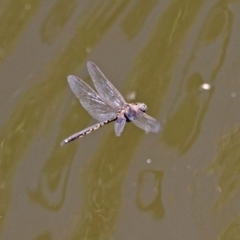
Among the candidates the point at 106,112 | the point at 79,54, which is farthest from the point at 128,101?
the point at 79,54

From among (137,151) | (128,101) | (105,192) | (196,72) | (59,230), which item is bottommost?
(59,230)

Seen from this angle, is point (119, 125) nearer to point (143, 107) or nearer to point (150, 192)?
point (143, 107)

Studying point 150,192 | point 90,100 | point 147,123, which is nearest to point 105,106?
point 90,100

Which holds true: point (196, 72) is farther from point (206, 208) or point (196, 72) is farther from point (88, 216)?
point (88, 216)

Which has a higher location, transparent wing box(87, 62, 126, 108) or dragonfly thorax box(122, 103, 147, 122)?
transparent wing box(87, 62, 126, 108)

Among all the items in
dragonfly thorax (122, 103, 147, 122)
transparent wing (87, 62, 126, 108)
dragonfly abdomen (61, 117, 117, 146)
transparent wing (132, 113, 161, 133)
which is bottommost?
dragonfly abdomen (61, 117, 117, 146)

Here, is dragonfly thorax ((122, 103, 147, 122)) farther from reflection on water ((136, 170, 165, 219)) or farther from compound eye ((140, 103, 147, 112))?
reflection on water ((136, 170, 165, 219))

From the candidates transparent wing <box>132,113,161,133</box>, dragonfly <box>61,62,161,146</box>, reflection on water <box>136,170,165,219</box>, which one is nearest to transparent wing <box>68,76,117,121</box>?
dragonfly <box>61,62,161,146</box>
